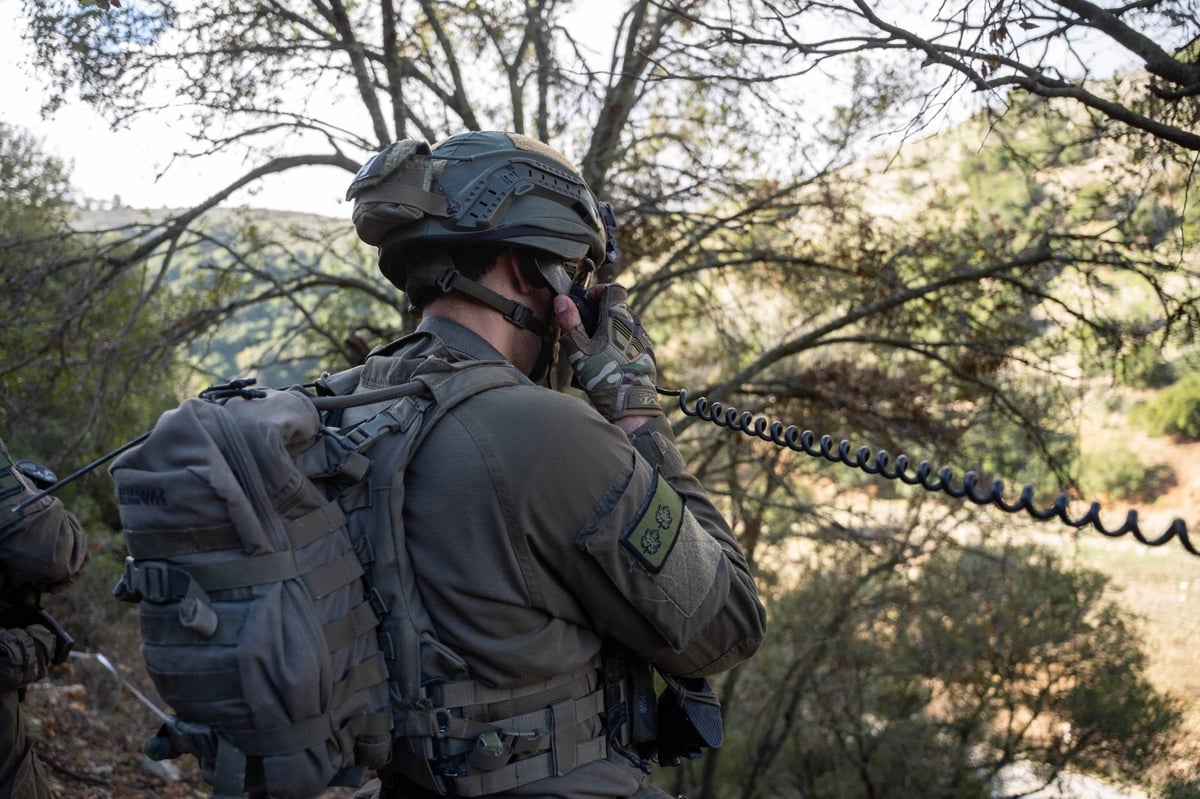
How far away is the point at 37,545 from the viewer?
3268mm

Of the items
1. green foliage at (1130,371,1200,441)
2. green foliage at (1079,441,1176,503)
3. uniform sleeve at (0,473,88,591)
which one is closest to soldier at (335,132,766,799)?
uniform sleeve at (0,473,88,591)

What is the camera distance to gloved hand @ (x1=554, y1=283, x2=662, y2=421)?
2.38 metres

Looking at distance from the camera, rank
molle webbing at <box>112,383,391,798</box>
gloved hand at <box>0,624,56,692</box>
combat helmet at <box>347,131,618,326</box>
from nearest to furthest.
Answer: molle webbing at <box>112,383,391,798</box> → combat helmet at <box>347,131,618,326</box> → gloved hand at <box>0,624,56,692</box>

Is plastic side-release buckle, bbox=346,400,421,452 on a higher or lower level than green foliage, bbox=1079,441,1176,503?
lower

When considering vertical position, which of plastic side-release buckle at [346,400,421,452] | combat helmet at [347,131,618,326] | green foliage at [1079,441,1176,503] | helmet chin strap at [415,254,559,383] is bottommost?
plastic side-release buckle at [346,400,421,452]

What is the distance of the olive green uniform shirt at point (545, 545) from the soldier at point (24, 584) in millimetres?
1881

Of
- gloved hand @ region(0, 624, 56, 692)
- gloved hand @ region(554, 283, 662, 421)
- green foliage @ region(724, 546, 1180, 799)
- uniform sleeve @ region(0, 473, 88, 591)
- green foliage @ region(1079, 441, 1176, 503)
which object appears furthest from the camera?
green foliage @ region(1079, 441, 1176, 503)

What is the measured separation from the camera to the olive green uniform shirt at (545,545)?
76.3 inches

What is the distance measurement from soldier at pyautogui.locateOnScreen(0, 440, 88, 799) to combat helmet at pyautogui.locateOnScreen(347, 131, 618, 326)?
1.74 meters

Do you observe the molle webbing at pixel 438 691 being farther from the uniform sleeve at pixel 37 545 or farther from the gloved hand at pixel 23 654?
the gloved hand at pixel 23 654

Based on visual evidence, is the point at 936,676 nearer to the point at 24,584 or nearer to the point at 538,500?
the point at 24,584

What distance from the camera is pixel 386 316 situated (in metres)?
10.5

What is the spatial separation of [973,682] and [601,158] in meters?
7.57

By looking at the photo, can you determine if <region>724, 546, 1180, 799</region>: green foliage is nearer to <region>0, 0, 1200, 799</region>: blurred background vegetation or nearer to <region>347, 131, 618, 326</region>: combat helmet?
<region>0, 0, 1200, 799</region>: blurred background vegetation
